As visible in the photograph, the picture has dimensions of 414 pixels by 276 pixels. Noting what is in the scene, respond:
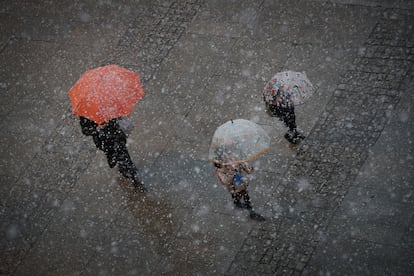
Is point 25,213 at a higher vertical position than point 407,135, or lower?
lower

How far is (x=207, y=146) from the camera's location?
8836mm

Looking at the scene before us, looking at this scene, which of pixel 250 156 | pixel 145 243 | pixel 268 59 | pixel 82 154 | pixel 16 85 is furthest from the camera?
pixel 16 85

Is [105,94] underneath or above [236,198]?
above

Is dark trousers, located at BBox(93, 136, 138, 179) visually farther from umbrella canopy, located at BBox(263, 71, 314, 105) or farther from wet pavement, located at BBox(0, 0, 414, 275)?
umbrella canopy, located at BBox(263, 71, 314, 105)

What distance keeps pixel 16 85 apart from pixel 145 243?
4339 mm

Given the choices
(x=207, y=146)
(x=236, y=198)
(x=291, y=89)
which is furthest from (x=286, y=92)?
(x=207, y=146)

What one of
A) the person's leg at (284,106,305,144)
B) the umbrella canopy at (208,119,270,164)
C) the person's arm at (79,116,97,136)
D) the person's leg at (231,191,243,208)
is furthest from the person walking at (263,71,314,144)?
the person's arm at (79,116,97,136)

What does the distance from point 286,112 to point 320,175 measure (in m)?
1.02

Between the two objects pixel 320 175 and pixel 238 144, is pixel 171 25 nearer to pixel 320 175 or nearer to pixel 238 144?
pixel 320 175

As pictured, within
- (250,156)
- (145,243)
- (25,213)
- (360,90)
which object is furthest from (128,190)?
(360,90)

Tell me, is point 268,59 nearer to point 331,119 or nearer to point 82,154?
point 331,119

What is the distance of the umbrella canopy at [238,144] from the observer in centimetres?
667

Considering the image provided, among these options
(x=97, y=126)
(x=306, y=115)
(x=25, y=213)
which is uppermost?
(x=97, y=126)

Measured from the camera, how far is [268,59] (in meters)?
9.83
